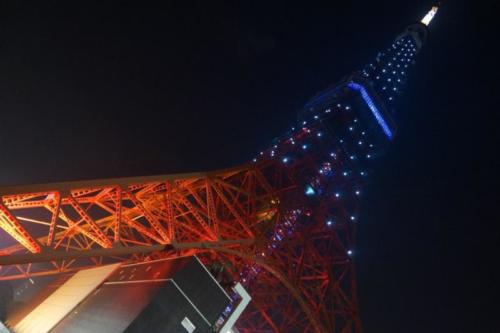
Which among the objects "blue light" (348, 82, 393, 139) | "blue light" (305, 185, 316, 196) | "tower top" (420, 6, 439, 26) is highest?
"tower top" (420, 6, 439, 26)

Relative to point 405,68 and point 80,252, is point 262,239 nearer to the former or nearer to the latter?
point 80,252

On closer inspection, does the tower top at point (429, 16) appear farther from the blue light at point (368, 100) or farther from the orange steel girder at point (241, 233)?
the orange steel girder at point (241, 233)

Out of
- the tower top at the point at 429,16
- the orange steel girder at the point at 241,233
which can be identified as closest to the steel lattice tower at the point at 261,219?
the orange steel girder at the point at 241,233

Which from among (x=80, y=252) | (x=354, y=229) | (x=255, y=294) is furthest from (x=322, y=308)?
(x=80, y=252)

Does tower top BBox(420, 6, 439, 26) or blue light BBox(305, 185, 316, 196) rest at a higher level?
tower top BBox(420, 6, 439, 26)

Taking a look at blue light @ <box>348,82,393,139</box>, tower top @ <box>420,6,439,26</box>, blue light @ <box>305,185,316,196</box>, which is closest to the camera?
blue light @ <box>305,185,316,196</box>

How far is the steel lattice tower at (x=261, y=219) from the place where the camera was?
11.6 meters

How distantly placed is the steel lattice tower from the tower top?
2369 cm

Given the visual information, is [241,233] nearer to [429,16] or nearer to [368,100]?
[368,100]

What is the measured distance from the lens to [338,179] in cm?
2527

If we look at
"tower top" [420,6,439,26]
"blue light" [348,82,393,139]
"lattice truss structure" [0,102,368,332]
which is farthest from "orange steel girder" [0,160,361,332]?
"tower top" [420,6,439,26]

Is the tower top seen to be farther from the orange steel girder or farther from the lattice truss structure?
the orange steel girder

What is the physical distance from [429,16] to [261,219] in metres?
44.5

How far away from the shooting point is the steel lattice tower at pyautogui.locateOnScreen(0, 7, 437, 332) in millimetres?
11555
